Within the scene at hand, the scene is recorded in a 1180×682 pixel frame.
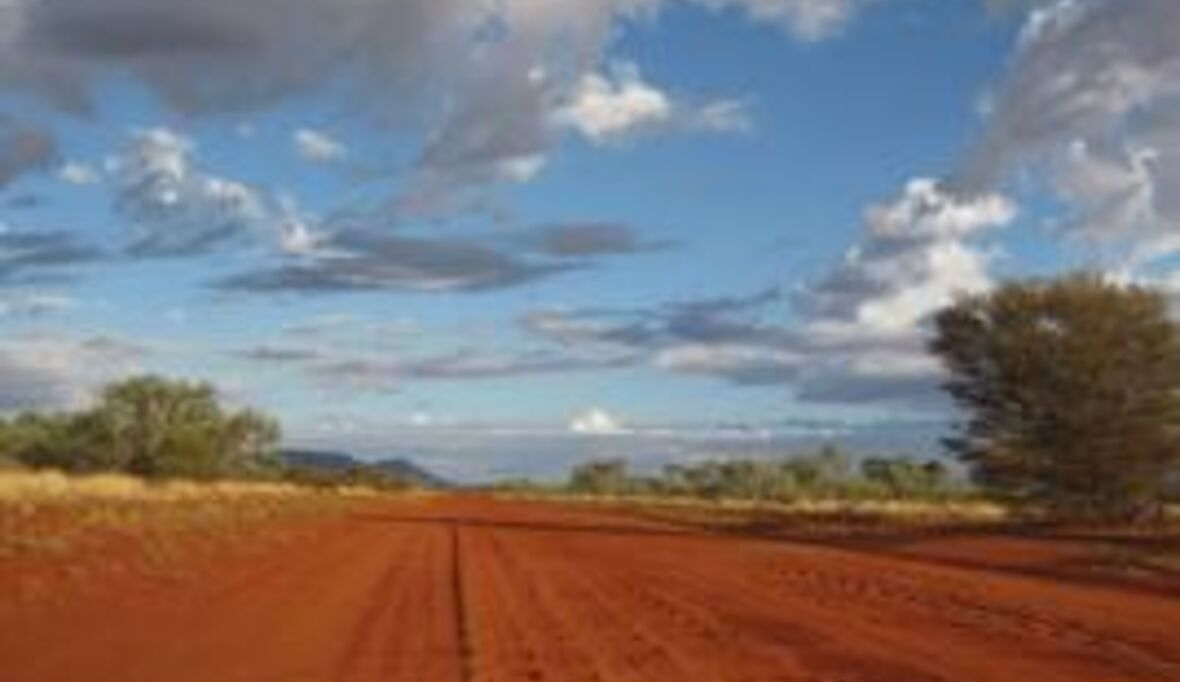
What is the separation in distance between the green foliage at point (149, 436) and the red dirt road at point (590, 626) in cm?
7451

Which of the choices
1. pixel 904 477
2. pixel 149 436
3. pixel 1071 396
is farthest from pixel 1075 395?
pixel 904 477

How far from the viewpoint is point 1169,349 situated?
56562mm

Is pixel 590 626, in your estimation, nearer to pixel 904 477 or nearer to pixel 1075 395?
pixel 1075 395

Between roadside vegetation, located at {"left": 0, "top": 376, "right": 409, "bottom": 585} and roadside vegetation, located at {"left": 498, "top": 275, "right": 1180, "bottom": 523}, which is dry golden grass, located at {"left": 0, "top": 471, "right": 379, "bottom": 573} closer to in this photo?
roadside vegetation, located at {"left": 0, "top": 376, "right": 409, "bottom": 585}

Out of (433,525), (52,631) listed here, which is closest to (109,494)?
(433,525)

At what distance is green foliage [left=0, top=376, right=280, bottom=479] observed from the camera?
108000mm

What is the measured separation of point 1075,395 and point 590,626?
38964 millimetres

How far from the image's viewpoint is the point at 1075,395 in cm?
5722

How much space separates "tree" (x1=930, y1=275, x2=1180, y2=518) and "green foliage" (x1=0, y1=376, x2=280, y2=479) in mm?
59245

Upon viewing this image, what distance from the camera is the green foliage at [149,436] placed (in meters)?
108

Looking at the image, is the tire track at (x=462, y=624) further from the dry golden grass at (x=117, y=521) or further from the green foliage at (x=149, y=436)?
the green foliage at (x=149, y=436)

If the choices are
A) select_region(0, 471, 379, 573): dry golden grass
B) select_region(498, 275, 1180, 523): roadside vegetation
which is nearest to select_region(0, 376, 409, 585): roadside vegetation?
select_region(0, 471, 379, 573): dry golden grass

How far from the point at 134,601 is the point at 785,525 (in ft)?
150

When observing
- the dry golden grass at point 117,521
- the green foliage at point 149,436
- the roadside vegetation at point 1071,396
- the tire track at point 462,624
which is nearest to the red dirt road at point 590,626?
the tire track at point 462,624
